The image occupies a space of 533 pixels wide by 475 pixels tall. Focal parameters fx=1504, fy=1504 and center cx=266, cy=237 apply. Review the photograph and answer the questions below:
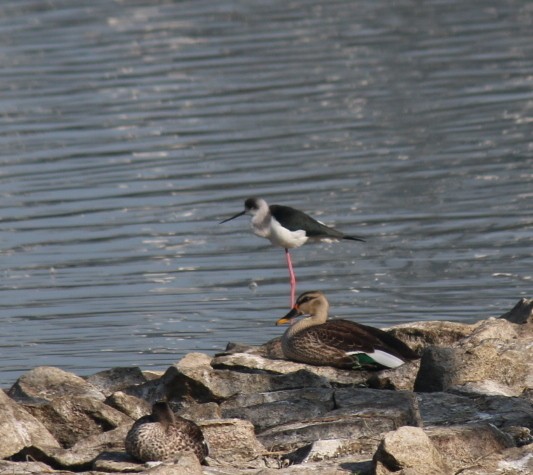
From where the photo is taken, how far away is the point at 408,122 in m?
24.4

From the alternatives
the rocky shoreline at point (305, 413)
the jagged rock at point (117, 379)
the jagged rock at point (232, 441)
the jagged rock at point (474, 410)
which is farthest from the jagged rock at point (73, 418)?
the jagged rock at point (474, 410)

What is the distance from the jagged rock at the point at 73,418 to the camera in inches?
346

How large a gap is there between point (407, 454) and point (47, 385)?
11.5 ft

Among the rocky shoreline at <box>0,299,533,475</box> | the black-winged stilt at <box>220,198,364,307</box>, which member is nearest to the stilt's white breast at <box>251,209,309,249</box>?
the black-winged stilt at <box>220,198,364,307</box>

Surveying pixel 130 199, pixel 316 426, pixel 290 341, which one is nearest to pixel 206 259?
pixel 130 199

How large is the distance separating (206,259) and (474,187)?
4.53 m

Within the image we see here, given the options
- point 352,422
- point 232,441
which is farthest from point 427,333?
point 232,441

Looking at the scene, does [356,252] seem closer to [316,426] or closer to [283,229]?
[283,229]

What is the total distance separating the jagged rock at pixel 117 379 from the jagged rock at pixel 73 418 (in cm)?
168

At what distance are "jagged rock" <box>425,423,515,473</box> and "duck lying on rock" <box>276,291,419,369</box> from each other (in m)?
2.46

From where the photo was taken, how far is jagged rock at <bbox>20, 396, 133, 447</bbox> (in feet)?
28.8

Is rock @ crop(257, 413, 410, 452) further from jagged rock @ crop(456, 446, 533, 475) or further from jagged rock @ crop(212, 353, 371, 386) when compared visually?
jagged rock @ crop(212, 353, 371, 386)

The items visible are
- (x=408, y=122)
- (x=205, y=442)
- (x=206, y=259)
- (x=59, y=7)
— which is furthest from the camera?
(x=59, y=7)

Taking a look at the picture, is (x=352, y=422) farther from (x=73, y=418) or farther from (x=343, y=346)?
(x=343, y=346)
